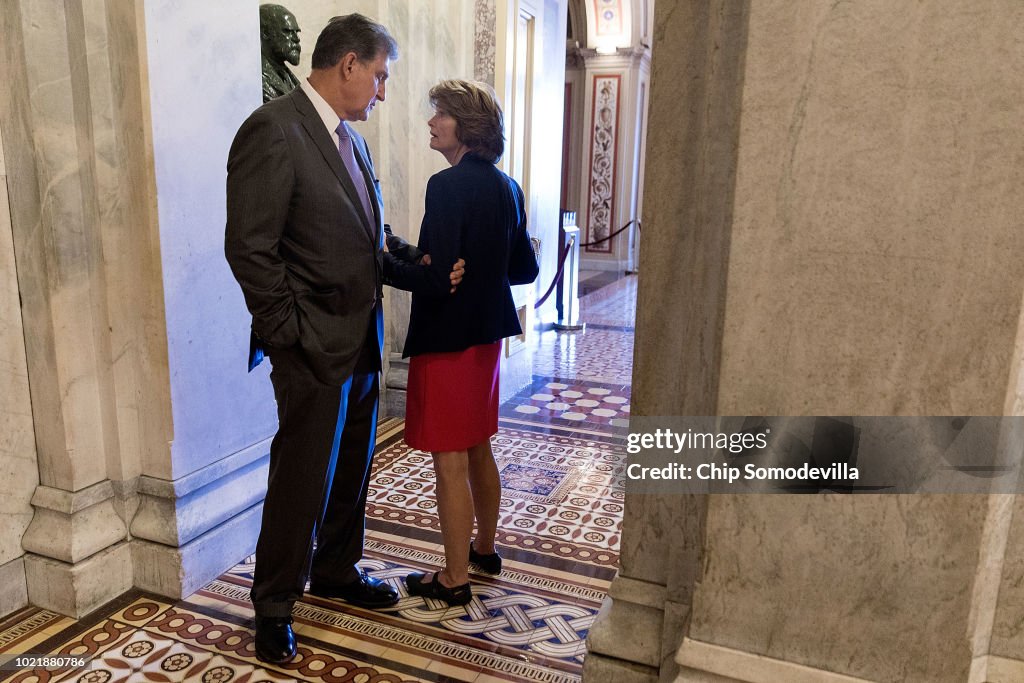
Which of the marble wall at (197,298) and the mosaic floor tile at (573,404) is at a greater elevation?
the marble wall at (197,298)

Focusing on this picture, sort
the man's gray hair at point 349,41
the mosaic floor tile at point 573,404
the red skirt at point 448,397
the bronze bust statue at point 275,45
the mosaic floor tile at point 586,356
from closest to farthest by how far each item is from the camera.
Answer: the man's gray hair at point 349,41 < the red skirt at point 448,397 < the bronze bust statue at point 275,45 < the mosaic floor tile at point 573,404 < the mosaic floor tile at point 586,356

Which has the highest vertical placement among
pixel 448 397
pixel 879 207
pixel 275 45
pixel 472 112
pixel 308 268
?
pixel 275 45

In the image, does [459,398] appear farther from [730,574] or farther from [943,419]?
[943,419]

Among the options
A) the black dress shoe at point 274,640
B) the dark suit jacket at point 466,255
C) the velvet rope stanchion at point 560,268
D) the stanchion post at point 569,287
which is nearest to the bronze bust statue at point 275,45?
the dark suit jacket at point 466,255

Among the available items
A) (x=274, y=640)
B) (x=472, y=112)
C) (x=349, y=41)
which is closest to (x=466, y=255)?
(x=472, y=112)

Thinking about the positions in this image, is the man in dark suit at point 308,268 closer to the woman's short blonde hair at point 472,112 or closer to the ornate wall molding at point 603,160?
the woman's short blonde hair at point 472,112

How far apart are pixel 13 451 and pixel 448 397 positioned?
1.47m

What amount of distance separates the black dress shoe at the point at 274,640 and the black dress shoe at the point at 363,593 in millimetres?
329

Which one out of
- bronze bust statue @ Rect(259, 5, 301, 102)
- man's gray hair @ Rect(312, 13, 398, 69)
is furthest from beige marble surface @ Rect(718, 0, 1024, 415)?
bronze bust statue @ Rect(259, 5, 301, 102)

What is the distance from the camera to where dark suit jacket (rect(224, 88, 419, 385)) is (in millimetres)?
2055

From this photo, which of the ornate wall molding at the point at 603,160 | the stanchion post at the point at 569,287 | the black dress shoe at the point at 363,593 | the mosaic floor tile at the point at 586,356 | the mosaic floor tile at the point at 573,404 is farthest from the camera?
the ornate wall molding at the point at 603,160

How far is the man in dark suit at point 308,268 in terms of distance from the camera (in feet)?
6.78

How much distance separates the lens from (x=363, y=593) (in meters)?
2.63

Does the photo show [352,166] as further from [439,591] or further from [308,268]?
[439,591]
